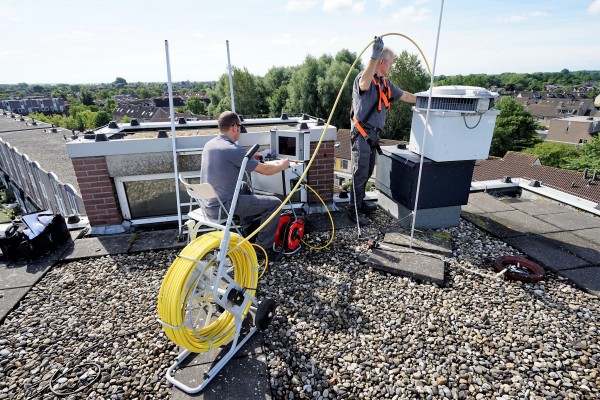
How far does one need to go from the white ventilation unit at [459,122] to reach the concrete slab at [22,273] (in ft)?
15.8

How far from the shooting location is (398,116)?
102 ft

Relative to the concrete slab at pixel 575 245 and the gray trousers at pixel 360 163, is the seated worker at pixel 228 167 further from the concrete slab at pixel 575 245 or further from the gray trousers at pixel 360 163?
the concrete slab at pixel 575 245

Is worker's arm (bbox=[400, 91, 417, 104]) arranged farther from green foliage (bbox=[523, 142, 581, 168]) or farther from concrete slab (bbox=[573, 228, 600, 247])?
green foliage (bbox=[523, 142, 581, 168])

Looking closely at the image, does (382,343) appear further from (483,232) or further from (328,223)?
(483,232)

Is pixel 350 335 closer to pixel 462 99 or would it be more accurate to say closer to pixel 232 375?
pixel 232 375

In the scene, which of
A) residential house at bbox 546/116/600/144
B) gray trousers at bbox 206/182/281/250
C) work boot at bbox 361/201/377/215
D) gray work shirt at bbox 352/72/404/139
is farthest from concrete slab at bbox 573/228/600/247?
residential house at bbox 546/116/600/144

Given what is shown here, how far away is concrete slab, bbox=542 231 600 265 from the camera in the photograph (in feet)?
13.1

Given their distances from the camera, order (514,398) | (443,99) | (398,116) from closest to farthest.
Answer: (514,398)
(443,99)
(398,116)

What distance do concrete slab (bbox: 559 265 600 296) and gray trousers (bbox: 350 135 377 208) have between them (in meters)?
2.56

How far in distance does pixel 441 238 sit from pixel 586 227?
232 centimetres

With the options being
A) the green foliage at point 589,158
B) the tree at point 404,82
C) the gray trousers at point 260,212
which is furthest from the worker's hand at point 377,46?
the green foliage at point 589,158

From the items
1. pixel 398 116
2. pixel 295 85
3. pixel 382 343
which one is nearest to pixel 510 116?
pixel 398 116

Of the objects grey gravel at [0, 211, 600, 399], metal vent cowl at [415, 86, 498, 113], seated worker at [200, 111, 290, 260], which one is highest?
metal vent cowl at [415, 86, 498, 113]

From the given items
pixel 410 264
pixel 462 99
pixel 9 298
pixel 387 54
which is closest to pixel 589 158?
pixel 462 99
